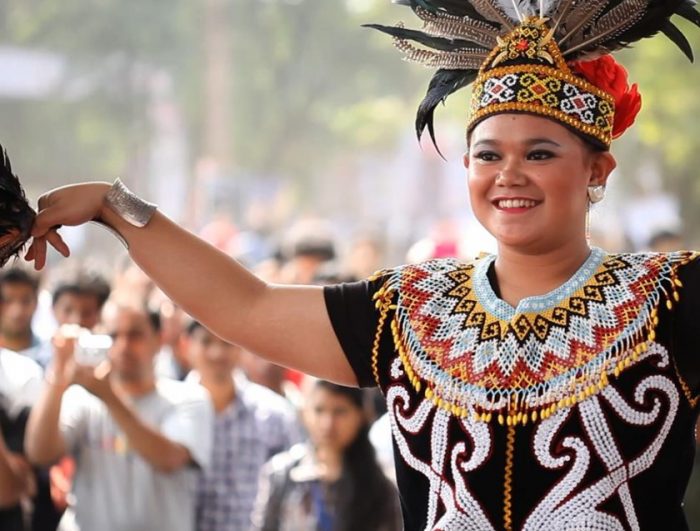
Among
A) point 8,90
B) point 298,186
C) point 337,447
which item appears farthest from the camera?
point 298,186

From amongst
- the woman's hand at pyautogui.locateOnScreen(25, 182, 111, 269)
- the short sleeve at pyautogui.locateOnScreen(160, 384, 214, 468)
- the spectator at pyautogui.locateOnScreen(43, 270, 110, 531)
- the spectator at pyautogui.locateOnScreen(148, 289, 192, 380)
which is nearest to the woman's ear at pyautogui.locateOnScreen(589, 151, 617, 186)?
the woman's hand at pyautogui.locateOnScreen(25, 182, 111, 269)

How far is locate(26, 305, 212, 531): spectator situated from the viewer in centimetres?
607

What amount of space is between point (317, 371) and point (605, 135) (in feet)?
2.83

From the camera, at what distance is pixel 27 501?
6.39m

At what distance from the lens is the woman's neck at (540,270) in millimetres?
3465

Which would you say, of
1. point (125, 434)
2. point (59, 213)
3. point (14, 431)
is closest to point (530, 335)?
point (59, 213)

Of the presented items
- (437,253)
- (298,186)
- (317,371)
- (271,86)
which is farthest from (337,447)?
(298,186)

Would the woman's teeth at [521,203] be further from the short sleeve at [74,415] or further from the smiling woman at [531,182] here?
the short sleeve at [74,415]

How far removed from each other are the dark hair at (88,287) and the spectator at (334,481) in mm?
1936

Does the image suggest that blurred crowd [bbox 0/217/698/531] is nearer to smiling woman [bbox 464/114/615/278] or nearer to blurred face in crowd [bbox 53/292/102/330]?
blurred face in crowd [bbox 53/292/102/330]

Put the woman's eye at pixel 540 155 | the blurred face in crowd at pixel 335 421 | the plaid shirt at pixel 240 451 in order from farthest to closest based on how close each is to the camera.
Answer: the plaid shirt at pixel 240 451 → the blurred face in crowd at pixel 335 421 → the woman's eye at pixel 540 155

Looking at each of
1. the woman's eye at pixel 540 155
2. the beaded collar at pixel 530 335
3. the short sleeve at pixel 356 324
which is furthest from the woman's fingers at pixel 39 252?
the woman's eye at pixel 540 155

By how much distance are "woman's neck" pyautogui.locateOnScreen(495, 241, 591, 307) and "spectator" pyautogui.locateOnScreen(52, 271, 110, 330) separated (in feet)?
14.7

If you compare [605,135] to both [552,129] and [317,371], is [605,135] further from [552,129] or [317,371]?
[317,371]
